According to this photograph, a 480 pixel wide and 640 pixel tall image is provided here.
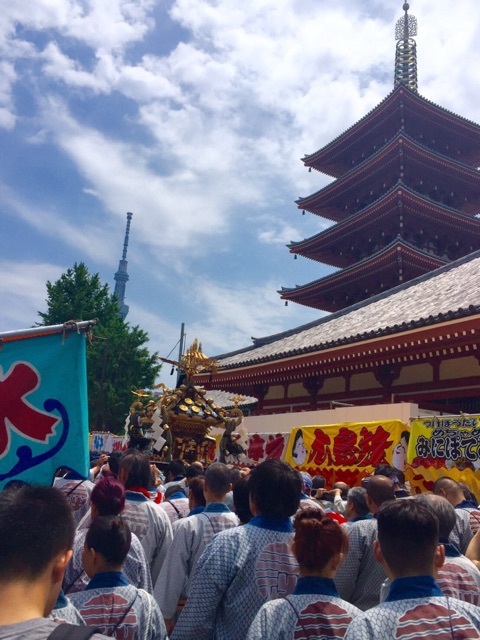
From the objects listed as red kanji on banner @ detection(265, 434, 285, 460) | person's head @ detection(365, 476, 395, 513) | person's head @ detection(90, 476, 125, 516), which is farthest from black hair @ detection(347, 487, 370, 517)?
red kanji on banner @ detection(265, 434, 285, 460)

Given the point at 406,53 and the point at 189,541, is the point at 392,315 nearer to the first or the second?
the point at 189,541

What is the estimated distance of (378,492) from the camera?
3.45m

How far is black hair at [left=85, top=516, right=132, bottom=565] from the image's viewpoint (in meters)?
2.05

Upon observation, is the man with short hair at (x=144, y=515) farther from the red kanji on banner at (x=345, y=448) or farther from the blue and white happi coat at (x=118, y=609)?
the red kanji on banner at (x=345, y=448)

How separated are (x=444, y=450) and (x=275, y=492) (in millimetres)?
5306

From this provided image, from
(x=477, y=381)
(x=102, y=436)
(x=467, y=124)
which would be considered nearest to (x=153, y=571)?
(x=477, y=381)

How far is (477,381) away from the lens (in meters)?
9.62

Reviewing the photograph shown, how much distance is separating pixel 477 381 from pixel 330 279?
10.6 meters

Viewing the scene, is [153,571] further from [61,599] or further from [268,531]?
[61,599]

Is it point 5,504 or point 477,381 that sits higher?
point 477,381

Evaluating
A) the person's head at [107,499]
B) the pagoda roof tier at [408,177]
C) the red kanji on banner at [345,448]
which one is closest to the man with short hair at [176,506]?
the person's head at [107,499]

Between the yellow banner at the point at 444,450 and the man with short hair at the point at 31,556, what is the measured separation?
6260mm

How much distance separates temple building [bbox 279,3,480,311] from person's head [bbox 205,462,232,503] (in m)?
14.9

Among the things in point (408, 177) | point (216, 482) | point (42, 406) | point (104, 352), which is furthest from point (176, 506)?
point (104, 352)
